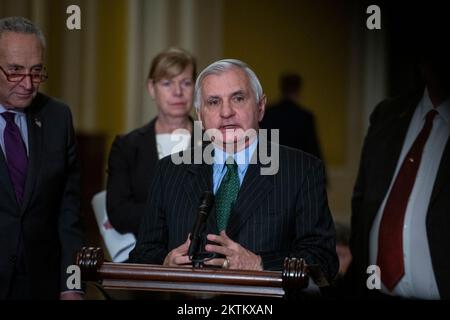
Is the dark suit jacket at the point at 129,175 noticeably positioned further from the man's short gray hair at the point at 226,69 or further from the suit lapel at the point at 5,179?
the man's short gray hair at the point at 226,69

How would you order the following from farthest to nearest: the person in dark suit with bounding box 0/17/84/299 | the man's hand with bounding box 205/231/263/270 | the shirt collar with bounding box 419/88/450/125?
the shirt collar with bounding box 419/88/450/125 < the person in dark suit with bounding box 0/17/84/299 < the man's hand with bounding box 205/231/263/270

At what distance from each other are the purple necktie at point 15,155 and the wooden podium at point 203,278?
66 cm

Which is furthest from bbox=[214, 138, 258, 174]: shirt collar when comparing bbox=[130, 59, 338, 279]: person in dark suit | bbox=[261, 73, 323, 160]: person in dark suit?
bbox=[261, 73, 323, 160]: person in dark suit

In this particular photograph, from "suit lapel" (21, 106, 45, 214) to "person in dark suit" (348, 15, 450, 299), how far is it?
1.31 metres

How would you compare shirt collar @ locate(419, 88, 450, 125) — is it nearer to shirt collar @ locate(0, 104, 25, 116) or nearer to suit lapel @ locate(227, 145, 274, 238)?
suit lapel @ locate(227, 145, 274, 238)

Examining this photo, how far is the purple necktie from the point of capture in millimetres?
2885

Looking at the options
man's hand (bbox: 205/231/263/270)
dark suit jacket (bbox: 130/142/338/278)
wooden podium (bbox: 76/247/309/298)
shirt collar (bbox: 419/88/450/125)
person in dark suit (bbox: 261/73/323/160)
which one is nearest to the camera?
wooden podium (bbox: 76/247/309/298)

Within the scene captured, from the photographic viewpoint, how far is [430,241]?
3102 mm

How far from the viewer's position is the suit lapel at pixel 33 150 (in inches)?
113

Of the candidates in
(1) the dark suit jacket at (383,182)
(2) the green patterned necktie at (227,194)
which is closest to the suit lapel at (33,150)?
(2) the green patterned necktie at (227,194)

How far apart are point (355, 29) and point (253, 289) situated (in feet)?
25.9

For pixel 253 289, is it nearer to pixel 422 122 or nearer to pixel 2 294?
pixel 2 294

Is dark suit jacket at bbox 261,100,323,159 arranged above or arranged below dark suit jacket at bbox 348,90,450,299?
below

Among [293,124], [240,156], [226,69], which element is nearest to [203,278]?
[240,156]
